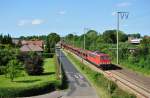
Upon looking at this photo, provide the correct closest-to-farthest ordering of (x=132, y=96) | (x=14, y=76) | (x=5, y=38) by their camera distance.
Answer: (x=132, y=96), (x=14, y=76), (x=5, y=38)

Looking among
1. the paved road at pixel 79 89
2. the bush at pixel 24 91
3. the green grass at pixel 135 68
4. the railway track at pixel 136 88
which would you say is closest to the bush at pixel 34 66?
the paved road at pixel 79 89

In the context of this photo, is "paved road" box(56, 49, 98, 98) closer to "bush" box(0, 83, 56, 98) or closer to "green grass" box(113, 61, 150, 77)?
"bush" box(0, 83, 56, 98)

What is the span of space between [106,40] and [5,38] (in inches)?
1918

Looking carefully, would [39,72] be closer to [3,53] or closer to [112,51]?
[3,53]

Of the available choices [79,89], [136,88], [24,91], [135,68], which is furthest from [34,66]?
[136,88]

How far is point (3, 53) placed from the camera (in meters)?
91.9

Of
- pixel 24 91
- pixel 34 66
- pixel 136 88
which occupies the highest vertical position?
pixel 34 66

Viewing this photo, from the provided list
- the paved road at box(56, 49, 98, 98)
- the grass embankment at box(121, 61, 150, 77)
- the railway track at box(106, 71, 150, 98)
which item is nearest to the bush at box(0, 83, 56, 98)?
the paved road at box(56, 49, 98, 98)

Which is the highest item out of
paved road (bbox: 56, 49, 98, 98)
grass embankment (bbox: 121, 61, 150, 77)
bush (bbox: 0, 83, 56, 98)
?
grass embankment (bbox: 121, 61, 150, 77)

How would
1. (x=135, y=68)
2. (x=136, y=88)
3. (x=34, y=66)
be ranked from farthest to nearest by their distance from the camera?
(x=34, y=66)
(x=135, y=68)
(x=136, y=88)

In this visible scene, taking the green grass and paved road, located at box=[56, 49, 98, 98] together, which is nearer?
paved road, located at box=[56, 49, 98, 98]

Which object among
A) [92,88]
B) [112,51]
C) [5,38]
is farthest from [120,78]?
[5,38]

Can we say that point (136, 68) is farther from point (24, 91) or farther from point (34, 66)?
point (24, 91)

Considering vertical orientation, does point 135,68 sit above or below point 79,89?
above
